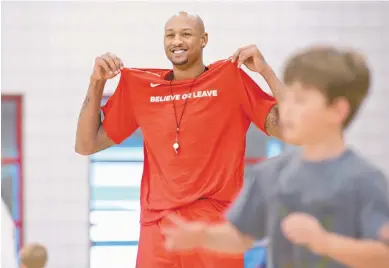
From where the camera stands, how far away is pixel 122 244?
3607mm

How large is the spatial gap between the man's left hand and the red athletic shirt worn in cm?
11

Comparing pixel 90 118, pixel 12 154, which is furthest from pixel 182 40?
pixel 12 154

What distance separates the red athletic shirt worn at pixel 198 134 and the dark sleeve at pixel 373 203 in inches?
31.6

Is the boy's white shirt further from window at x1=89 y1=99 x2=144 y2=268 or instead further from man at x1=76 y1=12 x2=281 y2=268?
man at x1=76 y1=12 x2=281 y2=268

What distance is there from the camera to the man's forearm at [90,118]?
2.00m

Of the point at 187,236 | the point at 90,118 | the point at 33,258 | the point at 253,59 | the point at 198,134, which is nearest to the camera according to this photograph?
the point at 187,236

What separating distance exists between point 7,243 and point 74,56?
945 millimetres

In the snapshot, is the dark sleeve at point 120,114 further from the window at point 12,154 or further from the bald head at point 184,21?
the window at point 12,154

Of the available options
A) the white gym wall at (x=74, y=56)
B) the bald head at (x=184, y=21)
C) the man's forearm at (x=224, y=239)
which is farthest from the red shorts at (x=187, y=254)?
the white gym wall at (x=74, y=56)

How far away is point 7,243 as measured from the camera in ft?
10.4

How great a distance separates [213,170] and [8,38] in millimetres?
2062

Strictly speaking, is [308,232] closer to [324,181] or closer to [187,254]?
[324,181]

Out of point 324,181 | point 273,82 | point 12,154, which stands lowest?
point 12,154

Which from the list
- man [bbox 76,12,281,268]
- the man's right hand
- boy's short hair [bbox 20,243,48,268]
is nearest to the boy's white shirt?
boy's short hair [bbox 20,243,48,268]
